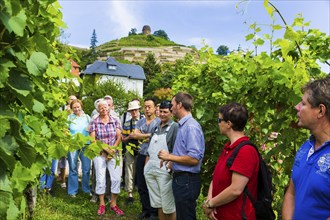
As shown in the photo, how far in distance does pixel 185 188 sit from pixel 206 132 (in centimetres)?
115

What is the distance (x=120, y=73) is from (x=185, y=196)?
7594 cm

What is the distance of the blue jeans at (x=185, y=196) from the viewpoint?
4039 mm

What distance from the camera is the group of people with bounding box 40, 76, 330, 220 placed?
6.97 ft

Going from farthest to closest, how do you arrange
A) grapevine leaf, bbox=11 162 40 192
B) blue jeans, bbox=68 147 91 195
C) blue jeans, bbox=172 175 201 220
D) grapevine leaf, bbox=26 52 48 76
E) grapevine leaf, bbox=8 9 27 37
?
blue jeans, bbox=68 147 91 195 < blue jeans, bbox=172 175 201 220 < grapevine leaf, bbox=11 162 40 192 < grapevine leaf, bbox=26 52 48 76 < grapevine leaf, bbox=8 9 27 37

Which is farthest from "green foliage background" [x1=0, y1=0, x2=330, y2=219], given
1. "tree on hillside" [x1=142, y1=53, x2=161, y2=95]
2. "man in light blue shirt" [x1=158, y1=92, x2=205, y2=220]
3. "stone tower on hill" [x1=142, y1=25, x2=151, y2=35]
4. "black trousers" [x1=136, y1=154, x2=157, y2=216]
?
"stone tower on hill" [x1=142, y1=25, x2=151, y2=35]

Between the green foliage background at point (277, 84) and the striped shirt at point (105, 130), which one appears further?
the striped shirt at point (105, 130)

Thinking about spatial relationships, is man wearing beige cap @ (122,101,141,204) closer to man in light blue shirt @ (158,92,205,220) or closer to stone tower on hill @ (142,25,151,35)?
man in light blue shirt @ (158,92,205,220)

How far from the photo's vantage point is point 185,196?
405 centimetres

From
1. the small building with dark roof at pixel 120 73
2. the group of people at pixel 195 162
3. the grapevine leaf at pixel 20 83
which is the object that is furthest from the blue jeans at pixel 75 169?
the small building with dark roof at pixel 120 73

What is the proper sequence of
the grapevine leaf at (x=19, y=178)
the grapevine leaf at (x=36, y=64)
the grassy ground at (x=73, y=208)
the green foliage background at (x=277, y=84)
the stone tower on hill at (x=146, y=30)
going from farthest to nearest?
the stone tower on hill at (x=146, y=30) → the grassy ground at (x=73, y=208) → the green foliage background at (x=277, y=84) → the grapevine leaf at (x=19, y=178) → the grapevine leaf at (x=36, y=64)

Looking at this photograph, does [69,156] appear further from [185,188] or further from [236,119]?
[236,119]

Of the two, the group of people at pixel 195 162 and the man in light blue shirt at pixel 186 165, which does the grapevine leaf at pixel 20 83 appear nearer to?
the group of people at pixel 195 162

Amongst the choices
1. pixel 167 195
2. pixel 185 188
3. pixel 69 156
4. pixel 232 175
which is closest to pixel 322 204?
pixel 232 175

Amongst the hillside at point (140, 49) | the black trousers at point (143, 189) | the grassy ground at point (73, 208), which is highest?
the hillside at point (140, 49)
